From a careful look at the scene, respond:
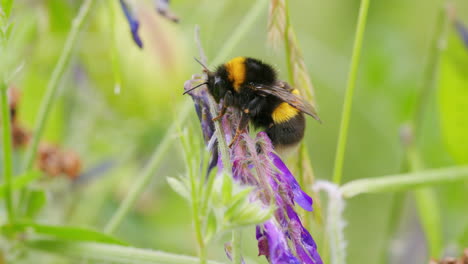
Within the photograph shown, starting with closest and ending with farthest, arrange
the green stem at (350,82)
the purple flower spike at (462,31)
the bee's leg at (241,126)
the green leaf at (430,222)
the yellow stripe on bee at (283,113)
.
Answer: the bee's leg at (241,126), the green stem at (350,82), the yellow stripe on bee at (283,113), the green leaf at (430,222), the purple flower spike at (462,31)

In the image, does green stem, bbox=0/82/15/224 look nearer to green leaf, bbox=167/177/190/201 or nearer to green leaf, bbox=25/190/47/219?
green leaf, bbox=25/190/47/219

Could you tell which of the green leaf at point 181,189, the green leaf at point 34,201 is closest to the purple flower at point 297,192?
the green leaf at point 181,189

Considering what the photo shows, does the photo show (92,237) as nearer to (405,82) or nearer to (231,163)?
(231,163)

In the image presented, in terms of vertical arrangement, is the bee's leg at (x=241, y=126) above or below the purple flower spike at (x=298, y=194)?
above

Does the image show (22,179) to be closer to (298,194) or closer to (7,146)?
(7,146)

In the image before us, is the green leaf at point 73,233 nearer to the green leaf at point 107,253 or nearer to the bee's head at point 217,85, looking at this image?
the green leaf at point 107,253

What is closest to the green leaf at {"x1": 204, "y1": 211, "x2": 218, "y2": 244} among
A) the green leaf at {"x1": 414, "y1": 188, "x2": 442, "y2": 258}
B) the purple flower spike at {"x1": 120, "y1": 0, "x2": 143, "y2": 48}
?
the purple flower spike at {"x1": 120, "y1": 0, "x2": 143, "y2": 48}

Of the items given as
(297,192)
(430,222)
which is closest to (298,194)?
(297,192)
